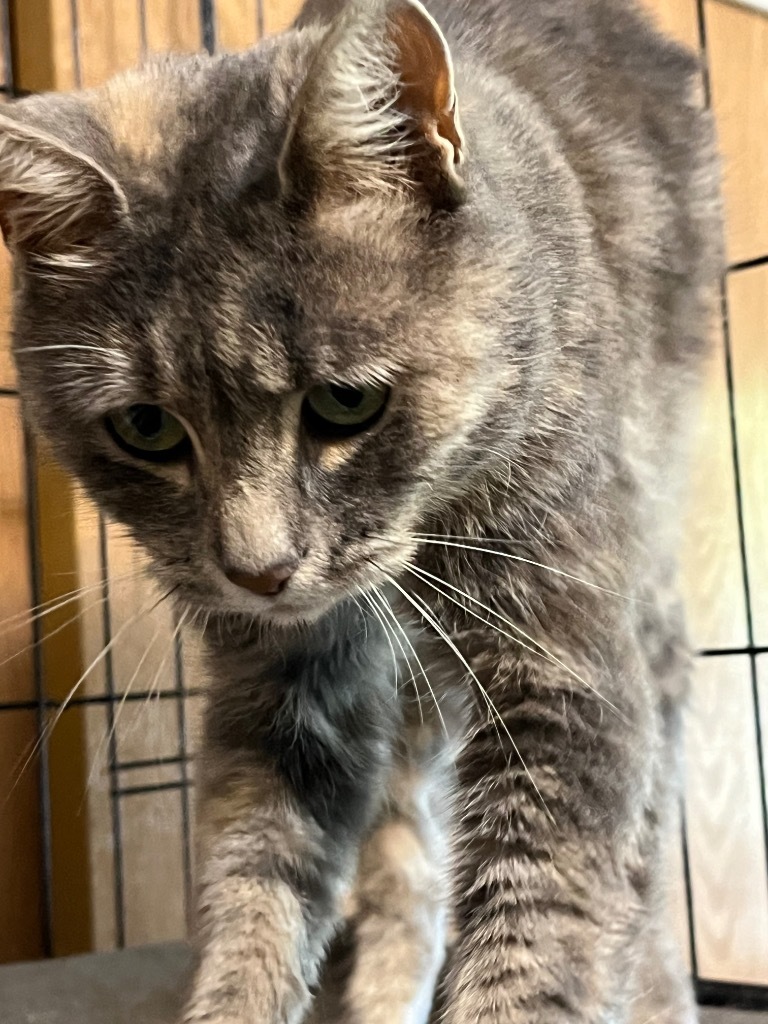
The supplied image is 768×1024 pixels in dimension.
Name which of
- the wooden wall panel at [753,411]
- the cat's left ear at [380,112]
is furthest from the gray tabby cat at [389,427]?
the wooden wall panel at [753,411]

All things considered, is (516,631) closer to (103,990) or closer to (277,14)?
(103,990)

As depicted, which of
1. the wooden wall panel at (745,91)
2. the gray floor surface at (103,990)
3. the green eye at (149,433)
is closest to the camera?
the green eye at (149,433)

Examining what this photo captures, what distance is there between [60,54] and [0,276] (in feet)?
1.38

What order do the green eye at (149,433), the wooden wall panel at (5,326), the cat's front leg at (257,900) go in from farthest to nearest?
the wooden wall panel at (5,326), the cat's front leg at (257,900), the green eye at (149,433)

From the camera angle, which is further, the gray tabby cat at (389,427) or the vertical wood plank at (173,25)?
the vertical wood plank at (173,25)

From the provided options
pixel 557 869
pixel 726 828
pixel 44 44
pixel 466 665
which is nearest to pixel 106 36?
pixel 44 44

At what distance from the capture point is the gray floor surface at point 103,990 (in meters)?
1.17

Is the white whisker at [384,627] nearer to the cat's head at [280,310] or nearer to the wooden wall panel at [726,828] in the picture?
the cat's head at [280,310]

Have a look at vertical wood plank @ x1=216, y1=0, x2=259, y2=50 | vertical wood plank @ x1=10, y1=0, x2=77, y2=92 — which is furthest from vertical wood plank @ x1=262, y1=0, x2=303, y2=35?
vertical wood plank @ x1=10, y1=0, x2=77, y2=92

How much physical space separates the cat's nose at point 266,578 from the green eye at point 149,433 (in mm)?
109

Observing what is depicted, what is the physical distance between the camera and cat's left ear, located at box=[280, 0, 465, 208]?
0.66 m

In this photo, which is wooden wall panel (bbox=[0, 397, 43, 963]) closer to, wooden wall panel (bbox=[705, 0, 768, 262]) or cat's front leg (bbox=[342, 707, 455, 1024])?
cat's front leg (bbox=[342, 707, 455, 1024])

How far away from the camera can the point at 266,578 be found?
71cm

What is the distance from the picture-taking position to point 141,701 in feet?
5.51
